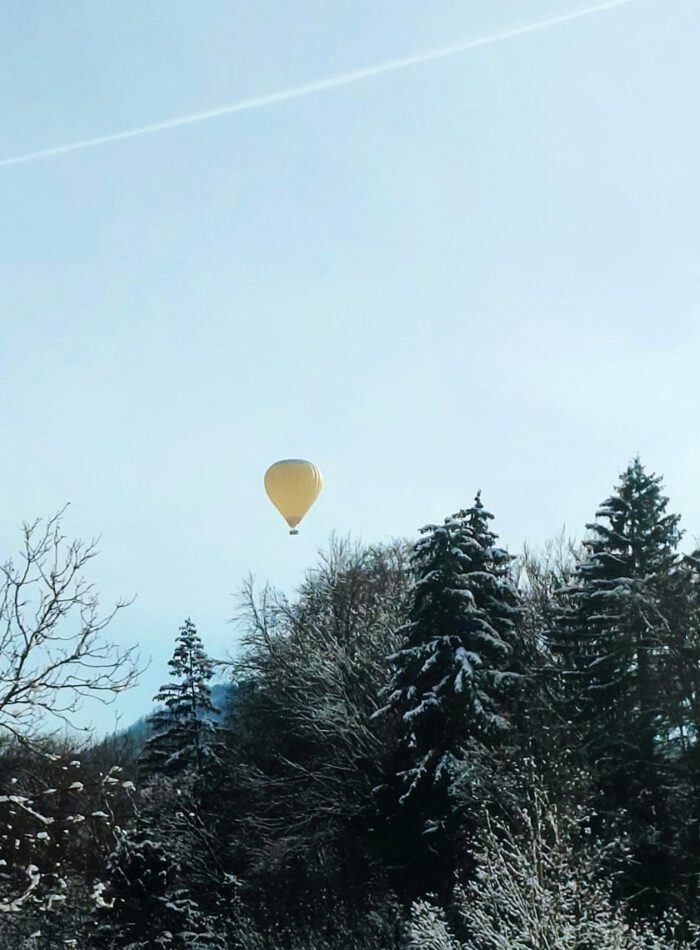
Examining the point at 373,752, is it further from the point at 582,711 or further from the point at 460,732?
the point at 582,711

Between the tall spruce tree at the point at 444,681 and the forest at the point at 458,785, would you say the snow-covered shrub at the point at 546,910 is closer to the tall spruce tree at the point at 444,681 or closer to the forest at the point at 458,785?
the forest at the point at 458,785

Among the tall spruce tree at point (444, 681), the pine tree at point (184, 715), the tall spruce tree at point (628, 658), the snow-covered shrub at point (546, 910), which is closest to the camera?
the snow-covered shrub at point (546, 910)

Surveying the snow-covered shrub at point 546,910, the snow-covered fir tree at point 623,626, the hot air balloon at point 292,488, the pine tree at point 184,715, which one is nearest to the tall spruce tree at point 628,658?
the snow-covered fir tree at point 623,626

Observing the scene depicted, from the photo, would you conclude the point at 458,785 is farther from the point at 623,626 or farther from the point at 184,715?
the point at 184,715

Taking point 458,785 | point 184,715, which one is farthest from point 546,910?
point 184,715

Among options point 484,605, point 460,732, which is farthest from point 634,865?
point 484,605

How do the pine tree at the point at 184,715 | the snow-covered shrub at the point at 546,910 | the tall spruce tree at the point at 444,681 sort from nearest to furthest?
1. the snow-covered shrub at the point at 546,910
2. the tall spruce tree at the point at 444,681
3. the pine tree at the point at 184,715
